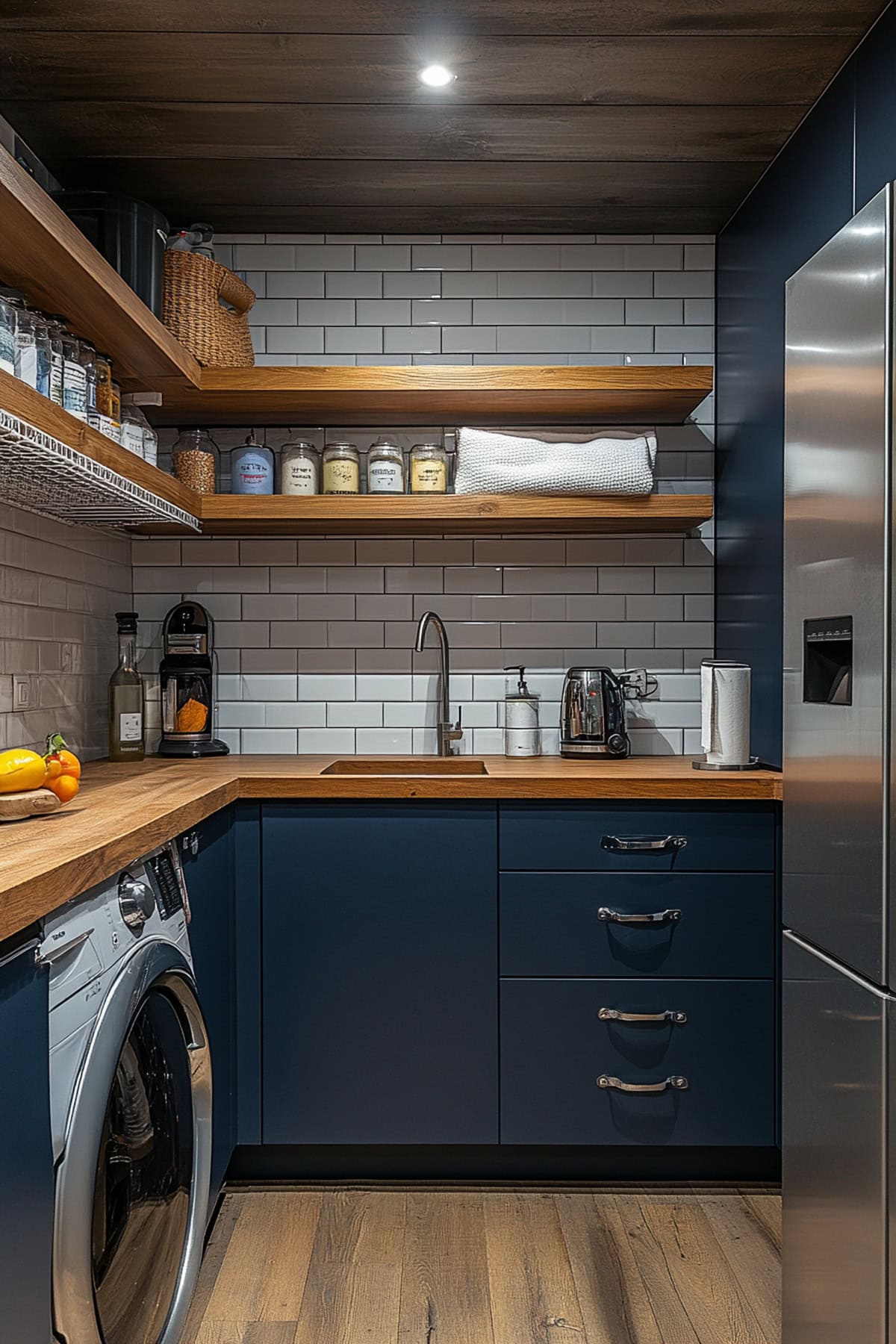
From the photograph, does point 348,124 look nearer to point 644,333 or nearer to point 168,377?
point 168,377

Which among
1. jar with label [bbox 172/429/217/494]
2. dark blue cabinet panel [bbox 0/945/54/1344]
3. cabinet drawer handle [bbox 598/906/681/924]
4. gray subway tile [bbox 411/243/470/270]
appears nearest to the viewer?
dark blue cabinet panel [bbox 0/945/54/1344]

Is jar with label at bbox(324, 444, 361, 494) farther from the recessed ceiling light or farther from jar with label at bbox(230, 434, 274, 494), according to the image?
the recessed ceiling light

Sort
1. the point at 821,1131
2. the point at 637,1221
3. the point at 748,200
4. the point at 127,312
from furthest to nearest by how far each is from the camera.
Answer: the point at 748,200
the point at 637,1221
the point at 127,312
the point at 821,1131

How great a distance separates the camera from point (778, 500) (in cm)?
270

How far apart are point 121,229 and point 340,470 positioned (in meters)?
0.83

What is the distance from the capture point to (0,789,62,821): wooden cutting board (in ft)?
5.82

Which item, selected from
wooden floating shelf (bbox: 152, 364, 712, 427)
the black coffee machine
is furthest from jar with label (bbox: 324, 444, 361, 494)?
the black coffee machine

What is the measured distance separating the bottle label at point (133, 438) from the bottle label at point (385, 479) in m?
0.73

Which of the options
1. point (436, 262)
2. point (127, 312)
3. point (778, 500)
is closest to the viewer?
point (127, 312)

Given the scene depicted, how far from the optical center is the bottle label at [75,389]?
198 cm

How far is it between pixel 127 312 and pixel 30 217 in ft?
1.62

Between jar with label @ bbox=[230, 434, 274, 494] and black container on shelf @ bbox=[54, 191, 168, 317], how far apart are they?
1.94 feet

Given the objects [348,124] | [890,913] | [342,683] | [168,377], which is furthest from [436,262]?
[890,913]

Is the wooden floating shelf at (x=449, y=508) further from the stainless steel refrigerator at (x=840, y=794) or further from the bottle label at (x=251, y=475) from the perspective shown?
the stainless steel refrigerator at (x=840, y=794)
